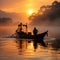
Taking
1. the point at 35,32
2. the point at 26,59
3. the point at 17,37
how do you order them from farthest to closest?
the point at 17,37 → the point at 35,32 → the point at 26,59

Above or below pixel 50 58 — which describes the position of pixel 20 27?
above

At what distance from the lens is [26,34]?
246ft

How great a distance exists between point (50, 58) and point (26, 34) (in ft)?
132

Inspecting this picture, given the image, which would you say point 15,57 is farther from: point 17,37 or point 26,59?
point 17,37

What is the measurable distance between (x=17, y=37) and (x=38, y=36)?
6.52 metres

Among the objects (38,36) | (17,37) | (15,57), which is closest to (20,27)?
(17,37)

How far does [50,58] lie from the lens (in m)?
34.6

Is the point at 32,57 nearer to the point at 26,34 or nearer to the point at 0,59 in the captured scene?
the point at 0,59

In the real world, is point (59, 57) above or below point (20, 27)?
below

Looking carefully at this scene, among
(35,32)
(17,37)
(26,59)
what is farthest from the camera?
(17,37)

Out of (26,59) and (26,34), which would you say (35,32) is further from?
(26,59)

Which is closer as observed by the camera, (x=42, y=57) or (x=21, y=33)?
(x=42, y=57)

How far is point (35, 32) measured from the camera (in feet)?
236

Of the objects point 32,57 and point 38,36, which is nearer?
point 32,57
